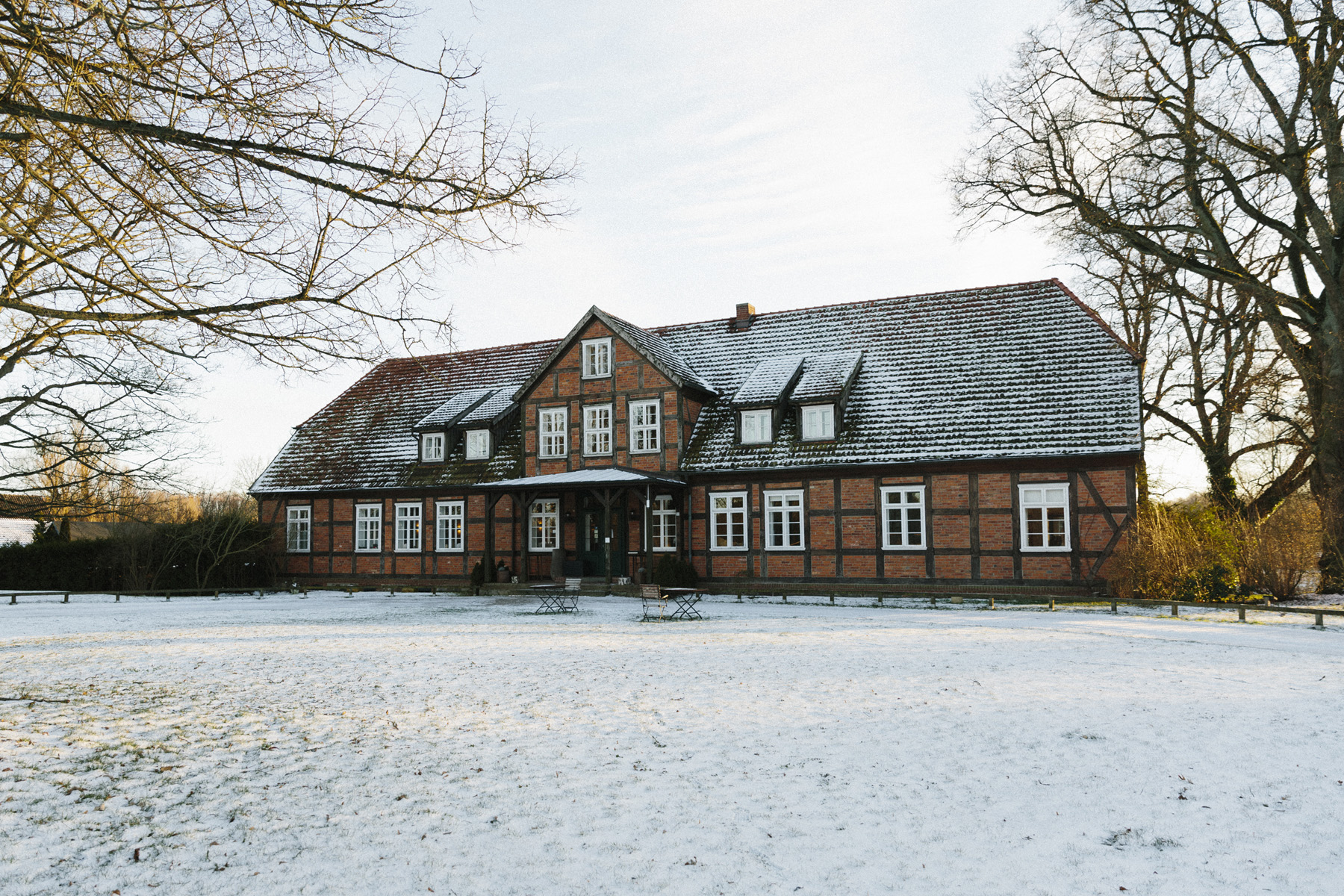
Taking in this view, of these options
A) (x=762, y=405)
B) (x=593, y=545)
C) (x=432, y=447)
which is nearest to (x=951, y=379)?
(x=762, y=405)

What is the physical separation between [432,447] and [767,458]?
33.8ft

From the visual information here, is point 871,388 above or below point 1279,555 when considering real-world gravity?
above

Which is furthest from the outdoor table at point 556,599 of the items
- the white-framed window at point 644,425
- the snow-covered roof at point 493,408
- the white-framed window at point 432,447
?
the white-framed window at point 432,447

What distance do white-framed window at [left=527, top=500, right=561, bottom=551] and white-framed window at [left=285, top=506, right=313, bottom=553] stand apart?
7.58 meters

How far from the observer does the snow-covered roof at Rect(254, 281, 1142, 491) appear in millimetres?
19891

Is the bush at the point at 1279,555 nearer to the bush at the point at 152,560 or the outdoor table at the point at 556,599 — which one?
the outdoor table at the point at 556,599

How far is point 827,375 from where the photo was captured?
22.5 meters

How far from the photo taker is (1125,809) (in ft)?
18.2

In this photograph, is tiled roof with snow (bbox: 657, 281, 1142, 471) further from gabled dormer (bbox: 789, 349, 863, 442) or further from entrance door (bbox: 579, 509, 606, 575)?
entrance door (bbox: 579, 509, 606, 575)

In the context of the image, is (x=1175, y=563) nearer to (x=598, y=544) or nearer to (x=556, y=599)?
(x=556, y=599)

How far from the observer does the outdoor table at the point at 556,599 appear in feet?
61.1

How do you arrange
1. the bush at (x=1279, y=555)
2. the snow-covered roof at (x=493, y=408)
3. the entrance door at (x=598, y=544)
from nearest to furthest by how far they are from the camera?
Answer: the bush at (x=1279, y=555) < the entrance door at (x=598, y=544) < the snow-covered roof at (x=493, y=408)

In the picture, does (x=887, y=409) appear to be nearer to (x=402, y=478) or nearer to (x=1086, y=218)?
(x=1086, y=218)

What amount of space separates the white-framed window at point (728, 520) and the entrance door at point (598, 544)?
8.32 ft
